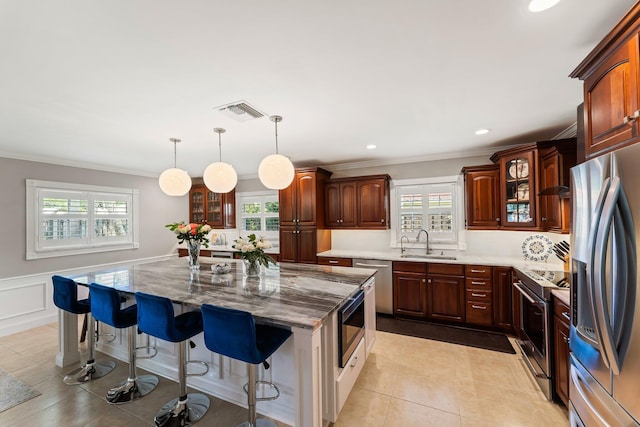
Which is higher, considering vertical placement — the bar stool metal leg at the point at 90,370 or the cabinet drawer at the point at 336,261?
the cabinet drawer at the point at 336,261

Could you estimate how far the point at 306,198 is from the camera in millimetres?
4441

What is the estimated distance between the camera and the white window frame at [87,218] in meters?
3.79

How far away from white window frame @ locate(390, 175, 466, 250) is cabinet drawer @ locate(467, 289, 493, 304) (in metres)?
0.79

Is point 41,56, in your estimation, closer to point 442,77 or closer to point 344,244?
point 442,77

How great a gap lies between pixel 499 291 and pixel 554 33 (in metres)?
2.88

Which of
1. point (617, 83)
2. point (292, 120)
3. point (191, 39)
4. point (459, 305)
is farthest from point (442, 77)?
point (459, 305)

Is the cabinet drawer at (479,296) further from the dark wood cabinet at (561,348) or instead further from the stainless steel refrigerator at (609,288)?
the stainless steel refrigerator at (609,288)

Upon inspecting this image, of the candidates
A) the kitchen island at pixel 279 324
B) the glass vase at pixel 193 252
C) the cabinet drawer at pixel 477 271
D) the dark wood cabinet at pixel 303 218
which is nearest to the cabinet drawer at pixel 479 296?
the cabinet drawer at pixel 477 271

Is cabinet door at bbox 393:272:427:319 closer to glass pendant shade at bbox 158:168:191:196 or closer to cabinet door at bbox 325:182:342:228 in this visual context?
cabinet door at bbox 325:182:342:228

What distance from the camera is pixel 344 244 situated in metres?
4.82

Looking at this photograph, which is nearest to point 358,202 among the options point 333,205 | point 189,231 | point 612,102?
point 333,205

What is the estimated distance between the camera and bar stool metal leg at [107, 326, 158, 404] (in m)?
2.17


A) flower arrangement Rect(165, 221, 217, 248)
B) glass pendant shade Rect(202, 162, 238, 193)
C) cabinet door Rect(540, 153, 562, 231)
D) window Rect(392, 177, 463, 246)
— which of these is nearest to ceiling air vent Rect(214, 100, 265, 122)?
glass pendant shade Rect(202, 162, 238, 193)

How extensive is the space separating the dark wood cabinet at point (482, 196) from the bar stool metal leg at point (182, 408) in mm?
3844
